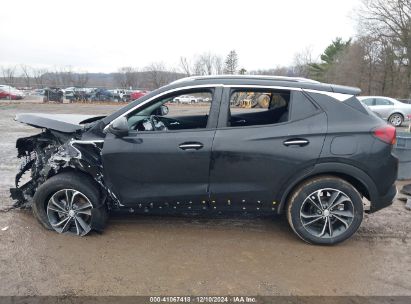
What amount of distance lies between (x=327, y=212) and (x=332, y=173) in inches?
17.2

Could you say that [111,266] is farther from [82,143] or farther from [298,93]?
[298,93]

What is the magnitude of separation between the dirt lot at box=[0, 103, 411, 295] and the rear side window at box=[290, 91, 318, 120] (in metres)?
1.46

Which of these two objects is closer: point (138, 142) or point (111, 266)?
point (111, 266)

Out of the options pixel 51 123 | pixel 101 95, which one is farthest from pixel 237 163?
pixel 101 95

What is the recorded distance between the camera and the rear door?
3.41 metres

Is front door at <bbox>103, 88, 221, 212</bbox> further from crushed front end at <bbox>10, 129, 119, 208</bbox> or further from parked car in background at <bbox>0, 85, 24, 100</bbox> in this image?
parked car in background at <bbox>0, 85, 24, 100</bbox>

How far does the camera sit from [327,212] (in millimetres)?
3541

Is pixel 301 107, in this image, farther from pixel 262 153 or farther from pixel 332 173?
pixel 332 173

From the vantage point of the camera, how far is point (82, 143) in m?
3.62

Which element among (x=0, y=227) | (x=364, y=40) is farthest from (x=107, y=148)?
(x=364, y=40)

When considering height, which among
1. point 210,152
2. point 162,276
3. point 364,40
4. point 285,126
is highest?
point 364,40

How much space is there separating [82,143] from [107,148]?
12.8 inches

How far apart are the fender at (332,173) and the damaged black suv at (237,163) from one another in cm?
1

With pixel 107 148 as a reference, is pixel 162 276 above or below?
below
